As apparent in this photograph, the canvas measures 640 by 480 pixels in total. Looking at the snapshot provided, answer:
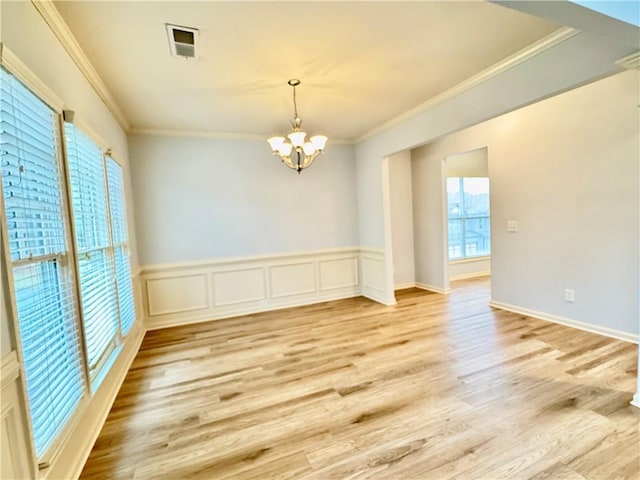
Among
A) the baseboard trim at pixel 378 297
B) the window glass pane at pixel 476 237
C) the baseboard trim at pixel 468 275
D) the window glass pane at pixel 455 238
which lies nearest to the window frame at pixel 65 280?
the baseboard trim at pixel 378 297

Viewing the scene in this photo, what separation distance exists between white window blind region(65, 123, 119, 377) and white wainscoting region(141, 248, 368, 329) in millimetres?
1459

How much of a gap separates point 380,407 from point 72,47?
3.16 meters

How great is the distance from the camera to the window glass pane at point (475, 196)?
6.77 meters

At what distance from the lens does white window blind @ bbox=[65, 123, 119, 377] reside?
1.99 meters

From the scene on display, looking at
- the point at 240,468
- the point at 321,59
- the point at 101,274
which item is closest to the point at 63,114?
the point at 101,274

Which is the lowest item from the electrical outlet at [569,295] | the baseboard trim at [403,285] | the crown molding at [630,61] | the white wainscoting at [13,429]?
the baseboard trim at [403,285]

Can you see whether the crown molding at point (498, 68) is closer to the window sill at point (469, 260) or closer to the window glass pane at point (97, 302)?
the window glass pane at point (97, 302)

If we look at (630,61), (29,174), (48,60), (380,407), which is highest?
(48,60)

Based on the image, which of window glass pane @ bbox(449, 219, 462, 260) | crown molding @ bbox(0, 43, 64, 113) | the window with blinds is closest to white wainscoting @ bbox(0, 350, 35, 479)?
the window with blinds

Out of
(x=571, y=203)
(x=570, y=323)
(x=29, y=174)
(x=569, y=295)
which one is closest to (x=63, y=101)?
(x=29, y=174)

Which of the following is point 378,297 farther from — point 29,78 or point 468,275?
point 29,78

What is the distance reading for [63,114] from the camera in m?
1.86

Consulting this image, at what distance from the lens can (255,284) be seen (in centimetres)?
461

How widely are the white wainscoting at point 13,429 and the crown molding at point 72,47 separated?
5.77 feet
